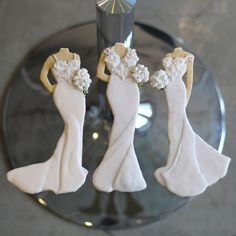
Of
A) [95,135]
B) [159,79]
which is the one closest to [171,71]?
[159,79]

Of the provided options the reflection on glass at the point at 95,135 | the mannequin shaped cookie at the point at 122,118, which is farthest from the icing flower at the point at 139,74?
the reflection on glass at the point at 95,135

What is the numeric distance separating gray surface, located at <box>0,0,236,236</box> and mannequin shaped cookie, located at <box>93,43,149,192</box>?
13 cm

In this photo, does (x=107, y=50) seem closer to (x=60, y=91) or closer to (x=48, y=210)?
(x=60, y=91)

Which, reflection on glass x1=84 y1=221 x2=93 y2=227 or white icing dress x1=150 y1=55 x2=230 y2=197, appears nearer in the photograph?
white icing dress x1=150 y1=55 x2=230 y2=197

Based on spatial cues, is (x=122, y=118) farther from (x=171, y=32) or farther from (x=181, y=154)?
(x=171, y=32)

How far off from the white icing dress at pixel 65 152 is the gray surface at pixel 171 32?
0.41 feet

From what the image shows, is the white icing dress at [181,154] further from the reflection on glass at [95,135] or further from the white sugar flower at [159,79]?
the reflection on glass at [95,135]

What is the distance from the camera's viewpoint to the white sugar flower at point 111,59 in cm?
58

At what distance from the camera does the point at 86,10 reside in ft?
2.69

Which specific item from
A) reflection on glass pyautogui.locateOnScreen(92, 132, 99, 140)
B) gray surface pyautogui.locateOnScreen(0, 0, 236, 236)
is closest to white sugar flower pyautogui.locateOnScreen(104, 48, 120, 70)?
reflection on glass pyautogui.locateOnScreen(92, 132, 99, 140)

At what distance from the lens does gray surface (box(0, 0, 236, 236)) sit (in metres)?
0.68

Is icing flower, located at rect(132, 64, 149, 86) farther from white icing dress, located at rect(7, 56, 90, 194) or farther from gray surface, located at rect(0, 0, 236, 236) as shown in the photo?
gray surface, located at rect(0, 0, 236, 236)

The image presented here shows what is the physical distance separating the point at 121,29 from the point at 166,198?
Answer: 22cm

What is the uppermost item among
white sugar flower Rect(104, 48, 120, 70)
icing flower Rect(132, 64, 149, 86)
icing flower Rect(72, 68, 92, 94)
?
white sugar flower Rect(104, 48, 120, 70)
